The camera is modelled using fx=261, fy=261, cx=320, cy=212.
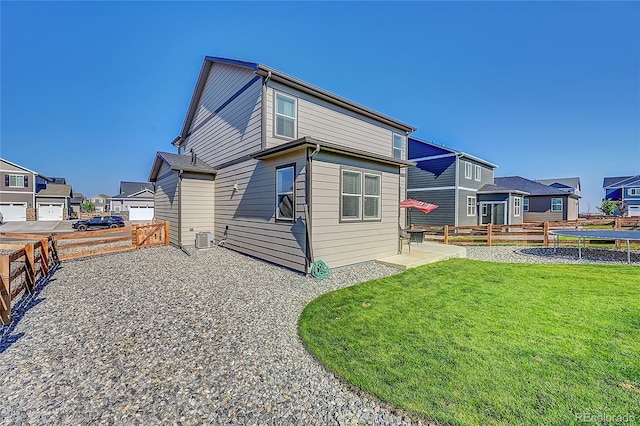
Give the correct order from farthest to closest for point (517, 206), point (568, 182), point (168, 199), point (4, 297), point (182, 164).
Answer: point (568, 182), point (517, 206), point (168, 199), point (182, 164), point (4, 297)

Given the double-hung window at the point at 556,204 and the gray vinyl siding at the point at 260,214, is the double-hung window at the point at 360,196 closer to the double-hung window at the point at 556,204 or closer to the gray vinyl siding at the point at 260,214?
the gray vinyl siding at the point at 260,214

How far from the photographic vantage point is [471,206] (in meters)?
20.7

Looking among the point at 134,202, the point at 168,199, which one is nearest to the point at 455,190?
the point at 168,199

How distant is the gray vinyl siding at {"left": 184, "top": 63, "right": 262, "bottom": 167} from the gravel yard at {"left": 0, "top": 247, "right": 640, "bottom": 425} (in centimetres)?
530

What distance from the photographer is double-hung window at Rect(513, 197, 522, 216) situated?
2197 cm

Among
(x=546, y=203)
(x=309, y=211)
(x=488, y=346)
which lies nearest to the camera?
(x=488, y=346)

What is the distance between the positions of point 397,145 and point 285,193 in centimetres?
806

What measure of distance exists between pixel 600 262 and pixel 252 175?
42.1ft

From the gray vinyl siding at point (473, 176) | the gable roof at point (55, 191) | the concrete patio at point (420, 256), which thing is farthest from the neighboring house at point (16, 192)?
the gray vinyl siding at point (473, 176)

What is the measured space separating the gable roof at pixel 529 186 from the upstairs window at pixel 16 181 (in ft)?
178

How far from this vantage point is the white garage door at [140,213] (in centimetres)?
3816

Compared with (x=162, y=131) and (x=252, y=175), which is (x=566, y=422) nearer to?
(x=252, y=175)

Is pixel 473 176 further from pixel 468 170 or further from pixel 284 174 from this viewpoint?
pixel 284 174

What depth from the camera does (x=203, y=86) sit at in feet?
42.0
